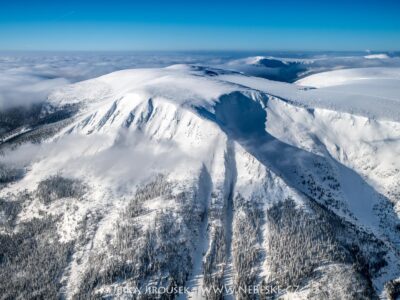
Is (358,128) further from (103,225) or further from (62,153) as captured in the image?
(62,153)

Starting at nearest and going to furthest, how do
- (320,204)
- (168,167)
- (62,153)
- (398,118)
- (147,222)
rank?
(147,222) → (320,204) → (168,167) → (398,118) → (62,153)

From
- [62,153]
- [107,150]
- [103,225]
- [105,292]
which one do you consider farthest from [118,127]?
[105,292]

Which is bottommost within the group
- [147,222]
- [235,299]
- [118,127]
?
[235,299]

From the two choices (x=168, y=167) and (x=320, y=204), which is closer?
(x=320, y=204)

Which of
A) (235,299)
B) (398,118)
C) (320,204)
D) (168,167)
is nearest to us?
(235,299)

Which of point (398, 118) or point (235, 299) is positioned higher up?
point (398, 118)

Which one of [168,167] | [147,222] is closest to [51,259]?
[147,222]
